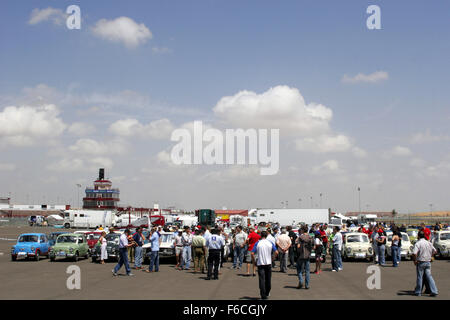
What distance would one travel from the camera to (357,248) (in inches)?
856

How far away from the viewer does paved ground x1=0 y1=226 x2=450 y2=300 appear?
11.4 metres

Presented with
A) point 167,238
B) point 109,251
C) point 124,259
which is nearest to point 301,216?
point 167,238

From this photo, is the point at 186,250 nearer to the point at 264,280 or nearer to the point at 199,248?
the point at 199,248

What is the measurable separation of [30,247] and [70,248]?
226 cm

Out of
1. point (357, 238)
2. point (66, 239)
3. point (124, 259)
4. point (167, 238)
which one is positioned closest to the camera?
point (124, 259)

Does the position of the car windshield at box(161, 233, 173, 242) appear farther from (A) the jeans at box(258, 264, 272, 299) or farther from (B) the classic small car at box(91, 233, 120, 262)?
(A) the jeans at box(258, 264, 272, 299)

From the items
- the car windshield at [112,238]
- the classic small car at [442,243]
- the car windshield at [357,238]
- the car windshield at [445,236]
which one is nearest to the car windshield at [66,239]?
the car windshield at [112,238]

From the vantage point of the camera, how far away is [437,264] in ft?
65.8

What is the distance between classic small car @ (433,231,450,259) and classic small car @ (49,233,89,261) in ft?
62.7

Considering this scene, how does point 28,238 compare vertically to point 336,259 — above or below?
above

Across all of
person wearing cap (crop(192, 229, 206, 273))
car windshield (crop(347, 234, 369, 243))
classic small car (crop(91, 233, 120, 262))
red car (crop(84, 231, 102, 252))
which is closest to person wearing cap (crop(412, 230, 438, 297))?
person wearing cap (crop(192, 229, 206, 273))
